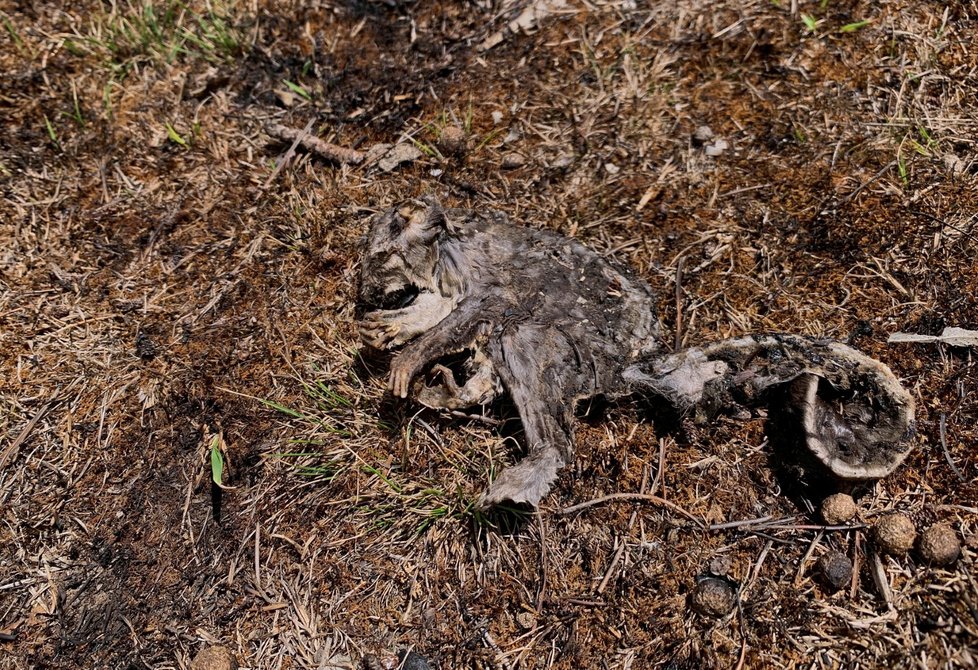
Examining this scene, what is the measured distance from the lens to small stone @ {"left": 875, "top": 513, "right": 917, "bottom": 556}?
86.0 inches

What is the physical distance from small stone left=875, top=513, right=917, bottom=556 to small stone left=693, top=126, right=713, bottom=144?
168cm

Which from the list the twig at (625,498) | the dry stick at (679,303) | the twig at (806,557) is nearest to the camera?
the twig at (806,557)

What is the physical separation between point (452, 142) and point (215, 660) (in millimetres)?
2257

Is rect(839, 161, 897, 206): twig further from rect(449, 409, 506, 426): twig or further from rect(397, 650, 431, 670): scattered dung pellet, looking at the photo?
rect(397, 650, 431, 670): scattered dung pellet

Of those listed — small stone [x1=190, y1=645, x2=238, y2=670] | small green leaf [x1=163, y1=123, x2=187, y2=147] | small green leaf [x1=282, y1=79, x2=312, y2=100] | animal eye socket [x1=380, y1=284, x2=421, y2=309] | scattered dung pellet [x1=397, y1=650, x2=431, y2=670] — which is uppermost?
small green leaf [x1=282, y1=79, x2=312, y2=100]

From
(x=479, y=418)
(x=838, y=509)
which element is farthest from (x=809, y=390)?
(x=479, y=418)

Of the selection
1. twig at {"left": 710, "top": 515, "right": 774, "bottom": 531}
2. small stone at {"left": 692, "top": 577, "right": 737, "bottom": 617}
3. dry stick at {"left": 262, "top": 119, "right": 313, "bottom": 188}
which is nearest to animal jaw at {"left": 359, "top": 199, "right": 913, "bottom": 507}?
twig at {"left": 710, "top": 515, "right": 774, "bottom": 531}

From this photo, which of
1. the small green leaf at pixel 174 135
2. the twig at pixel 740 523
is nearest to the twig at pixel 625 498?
the twig at pixel 740 523

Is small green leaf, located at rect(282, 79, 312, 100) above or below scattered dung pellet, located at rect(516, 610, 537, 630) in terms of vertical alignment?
above

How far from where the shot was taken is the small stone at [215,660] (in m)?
2.31

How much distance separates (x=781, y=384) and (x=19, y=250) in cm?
321

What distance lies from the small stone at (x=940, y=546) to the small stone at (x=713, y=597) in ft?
2.00

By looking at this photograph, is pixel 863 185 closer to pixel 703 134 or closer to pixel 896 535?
pixel 703 134

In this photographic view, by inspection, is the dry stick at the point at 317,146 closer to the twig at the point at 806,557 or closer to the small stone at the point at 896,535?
Answer: the twig at the point at 806,557
